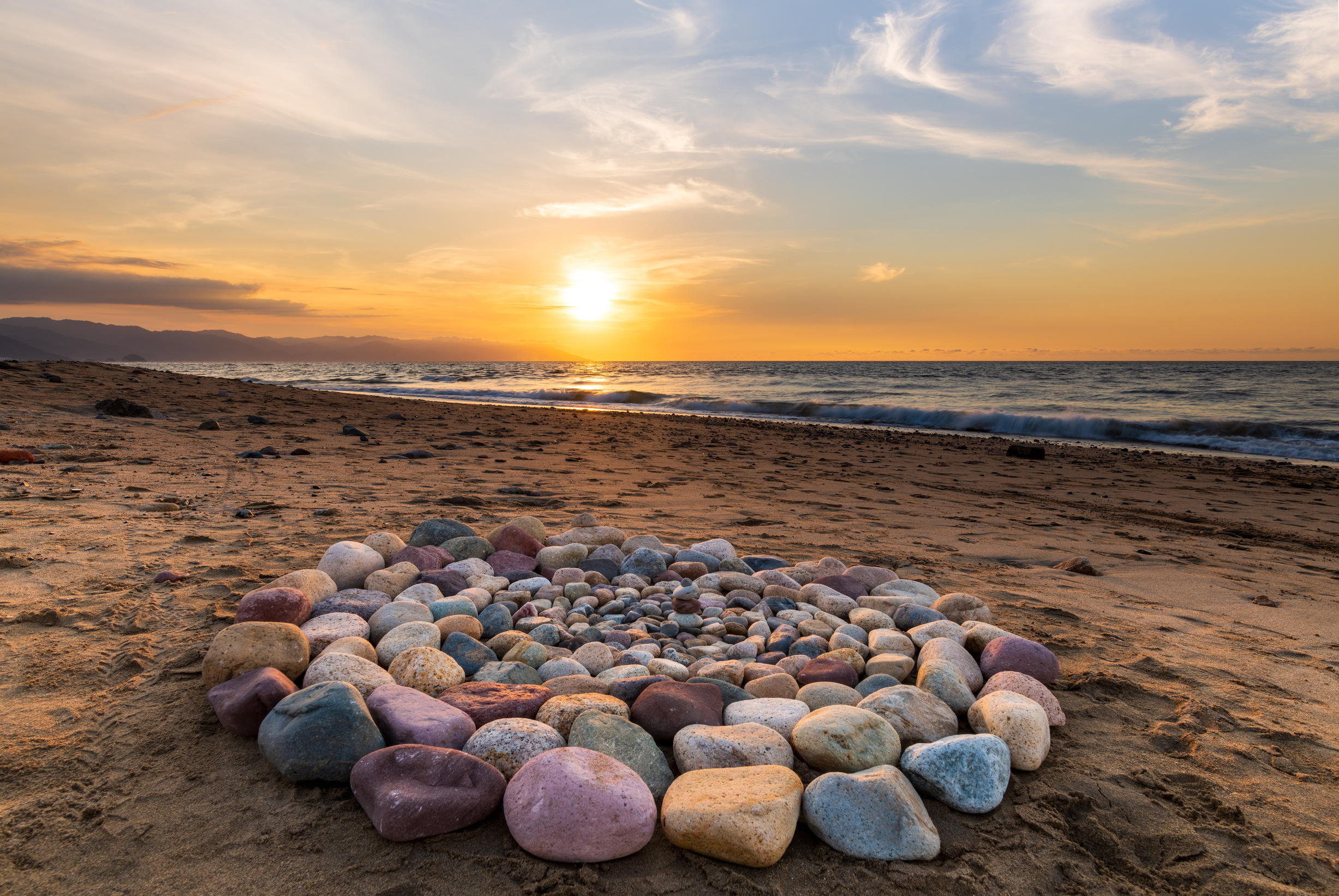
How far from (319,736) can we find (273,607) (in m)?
1.01

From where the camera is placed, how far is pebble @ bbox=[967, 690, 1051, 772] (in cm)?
198

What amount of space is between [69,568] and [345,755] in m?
2.17

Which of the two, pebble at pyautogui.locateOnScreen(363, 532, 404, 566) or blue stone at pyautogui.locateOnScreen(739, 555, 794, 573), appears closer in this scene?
pebble at pyautogui.locateOnScreen(363, 532, 404, 566)

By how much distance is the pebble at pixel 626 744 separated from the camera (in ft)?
5.99

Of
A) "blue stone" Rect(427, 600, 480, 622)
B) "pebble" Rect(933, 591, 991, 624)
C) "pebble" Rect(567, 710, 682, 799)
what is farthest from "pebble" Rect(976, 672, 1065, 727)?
"blue stone" Rect(427, 600, 480, 622)

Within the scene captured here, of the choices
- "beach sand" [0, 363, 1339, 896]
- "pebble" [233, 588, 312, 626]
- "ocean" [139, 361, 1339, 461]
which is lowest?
"beach sand" [0, 363, 1339, 896]

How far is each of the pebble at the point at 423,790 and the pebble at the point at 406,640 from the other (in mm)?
642

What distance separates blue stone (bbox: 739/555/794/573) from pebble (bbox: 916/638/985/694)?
1.19 meters

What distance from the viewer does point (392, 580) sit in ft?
10.0

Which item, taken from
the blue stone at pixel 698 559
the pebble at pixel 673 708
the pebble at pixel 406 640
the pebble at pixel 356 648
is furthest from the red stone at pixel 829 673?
the pebble at pixel 356 648

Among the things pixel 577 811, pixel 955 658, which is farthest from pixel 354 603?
pixel 955 658

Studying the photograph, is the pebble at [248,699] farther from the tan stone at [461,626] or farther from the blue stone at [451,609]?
the blue stone at [451,609]

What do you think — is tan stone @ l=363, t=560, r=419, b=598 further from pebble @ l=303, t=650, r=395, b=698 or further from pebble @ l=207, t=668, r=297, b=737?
pebble @ l=207, t=668, r=297, b=737

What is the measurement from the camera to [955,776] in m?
1.82
